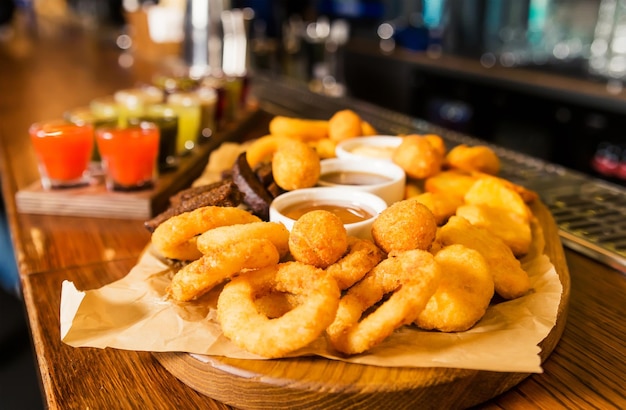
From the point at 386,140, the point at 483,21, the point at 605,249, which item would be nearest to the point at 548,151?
the point at 483,21

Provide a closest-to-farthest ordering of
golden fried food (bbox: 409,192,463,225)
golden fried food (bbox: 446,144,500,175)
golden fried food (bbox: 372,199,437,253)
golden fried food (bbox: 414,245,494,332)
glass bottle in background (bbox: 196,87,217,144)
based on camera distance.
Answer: golden fried food (bbox: 414,245,494,332) → golden fried food (bbox: 372,199,437,253) → golden fried food (bbox: 409,192,463,225) → golden fried food (bbox: 446,144,500,175) → glass bottle in background (bbox: 196,87,217,144)

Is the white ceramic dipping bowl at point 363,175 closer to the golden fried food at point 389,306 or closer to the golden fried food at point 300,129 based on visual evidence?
the golden fried food at point 300,129

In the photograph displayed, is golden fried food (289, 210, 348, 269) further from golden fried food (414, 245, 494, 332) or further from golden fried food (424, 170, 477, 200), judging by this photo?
golden fried food (424, 170, 477, 200)

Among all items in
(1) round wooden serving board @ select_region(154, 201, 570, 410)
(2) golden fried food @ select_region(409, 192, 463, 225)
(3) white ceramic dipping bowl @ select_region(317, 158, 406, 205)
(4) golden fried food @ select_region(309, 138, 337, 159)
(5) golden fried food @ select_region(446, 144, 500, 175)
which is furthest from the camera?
(4) golden fried food @ select_region(309, 138, 337, 159)

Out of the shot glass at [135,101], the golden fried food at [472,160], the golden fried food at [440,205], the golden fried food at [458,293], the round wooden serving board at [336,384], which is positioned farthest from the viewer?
the shot glass at [135,101]

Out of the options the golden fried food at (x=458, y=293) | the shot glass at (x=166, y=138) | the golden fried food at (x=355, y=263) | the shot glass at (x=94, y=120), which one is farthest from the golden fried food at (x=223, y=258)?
the shot glass at (x=94, y=120)

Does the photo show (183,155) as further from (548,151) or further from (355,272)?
(548,151)

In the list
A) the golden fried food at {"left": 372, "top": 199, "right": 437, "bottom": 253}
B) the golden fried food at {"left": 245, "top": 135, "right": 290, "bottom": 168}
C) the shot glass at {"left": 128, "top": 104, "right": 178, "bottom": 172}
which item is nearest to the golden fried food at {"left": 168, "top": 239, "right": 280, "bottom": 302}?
the golden fried food at {"left": 372, "top": 199, "right": 437, "bottom": 253}
